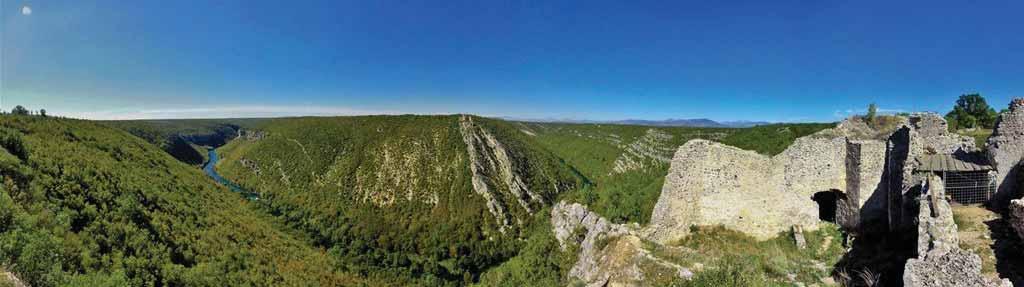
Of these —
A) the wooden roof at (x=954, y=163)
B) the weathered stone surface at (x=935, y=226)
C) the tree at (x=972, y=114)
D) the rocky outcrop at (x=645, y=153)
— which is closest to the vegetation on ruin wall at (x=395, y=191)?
the rocky outcrop at (x=645, y=153)

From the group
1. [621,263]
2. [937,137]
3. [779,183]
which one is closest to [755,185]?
[779,183]

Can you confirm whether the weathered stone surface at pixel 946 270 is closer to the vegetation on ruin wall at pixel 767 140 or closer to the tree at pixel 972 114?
the vegetation on ruin wall at pixel 767 140

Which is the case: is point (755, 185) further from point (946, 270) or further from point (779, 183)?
point (946, 270)

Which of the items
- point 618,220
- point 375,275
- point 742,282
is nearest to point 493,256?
point 375,275

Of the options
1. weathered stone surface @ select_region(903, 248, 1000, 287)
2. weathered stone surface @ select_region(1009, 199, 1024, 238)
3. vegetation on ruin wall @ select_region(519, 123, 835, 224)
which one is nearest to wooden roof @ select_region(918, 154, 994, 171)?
weathered stone surface @ select_region(1009, 199, 1024, 238)

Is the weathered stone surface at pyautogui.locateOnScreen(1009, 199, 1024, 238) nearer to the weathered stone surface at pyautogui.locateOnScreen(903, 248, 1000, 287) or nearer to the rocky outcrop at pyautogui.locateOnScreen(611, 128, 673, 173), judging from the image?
the weathered stone surface at pyautogui.locateOnScreen(903, 248, 1000, 287)

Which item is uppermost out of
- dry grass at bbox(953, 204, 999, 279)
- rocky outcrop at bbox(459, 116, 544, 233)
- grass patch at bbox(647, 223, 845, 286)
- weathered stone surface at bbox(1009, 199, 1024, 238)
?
weathered stone surface at bbox(1009, 199, 1024, 238)

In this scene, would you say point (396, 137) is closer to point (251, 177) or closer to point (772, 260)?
point (251, 177)
